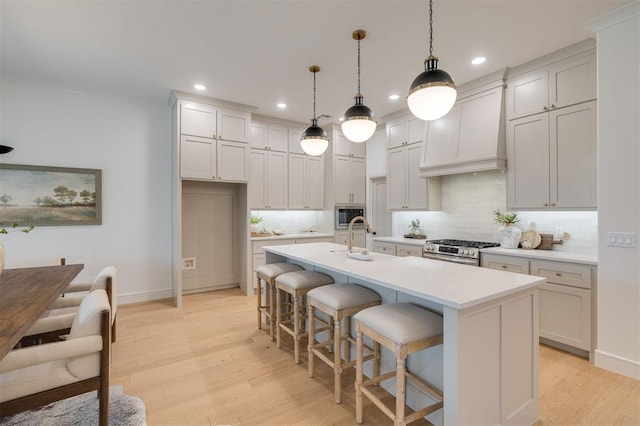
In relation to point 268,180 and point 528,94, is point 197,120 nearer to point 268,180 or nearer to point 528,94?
point 268,180

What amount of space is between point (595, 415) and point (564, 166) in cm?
219

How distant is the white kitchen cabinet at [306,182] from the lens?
5.41 meters

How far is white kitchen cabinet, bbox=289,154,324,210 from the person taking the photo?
541cm

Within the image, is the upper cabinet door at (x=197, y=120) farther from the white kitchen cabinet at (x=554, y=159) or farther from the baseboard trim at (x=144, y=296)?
the white kitchen cabinet at (x=554, y=159)

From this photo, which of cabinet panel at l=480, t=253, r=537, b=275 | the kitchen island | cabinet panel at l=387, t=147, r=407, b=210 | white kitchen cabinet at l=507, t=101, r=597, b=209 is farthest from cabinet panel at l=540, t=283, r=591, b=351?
cabinet panel at l=387, t=147, r=407, b=210

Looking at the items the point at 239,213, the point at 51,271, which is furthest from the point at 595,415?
the point at 239,213

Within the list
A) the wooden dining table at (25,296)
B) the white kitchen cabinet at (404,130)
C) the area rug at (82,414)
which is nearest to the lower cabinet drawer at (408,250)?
the white kitchen cabinet at (404,130)

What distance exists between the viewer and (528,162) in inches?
130

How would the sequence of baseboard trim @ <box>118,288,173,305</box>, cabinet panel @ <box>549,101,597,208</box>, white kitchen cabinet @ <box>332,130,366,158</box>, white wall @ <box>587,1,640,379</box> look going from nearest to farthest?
white wall @ <box>587,1,640,379</box> < cabinet panel @ <box>549,101,597,208</box> < baseboard trim @ <box>118,288,173,305</box> < white kitchen cabinet @ <box>332,130,366,158</box>

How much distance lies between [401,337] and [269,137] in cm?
431

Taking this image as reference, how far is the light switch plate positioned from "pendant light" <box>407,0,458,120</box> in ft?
6.20

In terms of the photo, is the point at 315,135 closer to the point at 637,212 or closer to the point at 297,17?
the point at 297,17

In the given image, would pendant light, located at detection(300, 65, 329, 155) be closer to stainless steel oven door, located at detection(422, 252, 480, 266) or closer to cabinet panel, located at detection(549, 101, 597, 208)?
stainless steel oven door, located at detection(422, 252, 480, 266)

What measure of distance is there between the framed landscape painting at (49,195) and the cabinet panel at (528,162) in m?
5.25
